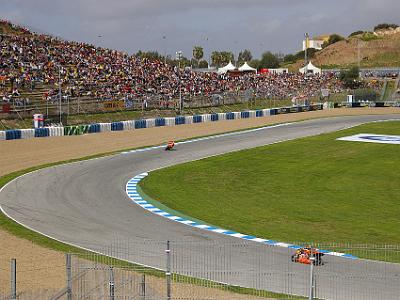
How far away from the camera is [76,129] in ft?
166

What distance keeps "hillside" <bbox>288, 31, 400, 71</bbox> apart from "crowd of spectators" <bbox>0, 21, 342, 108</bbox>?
105 m

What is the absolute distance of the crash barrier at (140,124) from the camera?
47.1 metres


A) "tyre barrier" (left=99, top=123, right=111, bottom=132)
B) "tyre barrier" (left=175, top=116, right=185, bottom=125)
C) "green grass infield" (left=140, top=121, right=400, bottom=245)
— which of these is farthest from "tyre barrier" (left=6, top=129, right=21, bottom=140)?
"tyre barrier" (left=175, top=116, right=185, bottom=125)

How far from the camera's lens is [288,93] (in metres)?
87.9

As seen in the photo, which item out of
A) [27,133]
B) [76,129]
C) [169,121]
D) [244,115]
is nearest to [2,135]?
[27,133]

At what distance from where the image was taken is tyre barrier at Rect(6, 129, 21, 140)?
45906 mm

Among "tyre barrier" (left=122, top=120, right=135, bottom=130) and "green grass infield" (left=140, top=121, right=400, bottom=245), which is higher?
"tyre barrier" (left=122, top=120, right=135, bottom=130)

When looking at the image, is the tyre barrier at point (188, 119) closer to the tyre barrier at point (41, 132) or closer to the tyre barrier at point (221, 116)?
the tyre barrier at point (221, 116)

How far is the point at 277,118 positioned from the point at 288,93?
1802 centimetres

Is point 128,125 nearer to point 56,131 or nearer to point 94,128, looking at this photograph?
point 94,128

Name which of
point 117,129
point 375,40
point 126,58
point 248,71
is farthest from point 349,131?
point 375,40

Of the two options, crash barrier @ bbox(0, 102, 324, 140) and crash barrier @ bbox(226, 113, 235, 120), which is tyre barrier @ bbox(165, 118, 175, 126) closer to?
crash barrier @ bbox(0, 102, 324, 140)

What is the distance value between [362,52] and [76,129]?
153 meters

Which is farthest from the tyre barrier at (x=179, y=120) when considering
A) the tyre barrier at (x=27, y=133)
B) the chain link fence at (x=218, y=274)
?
the chain link fence at (x=218, y=274)
